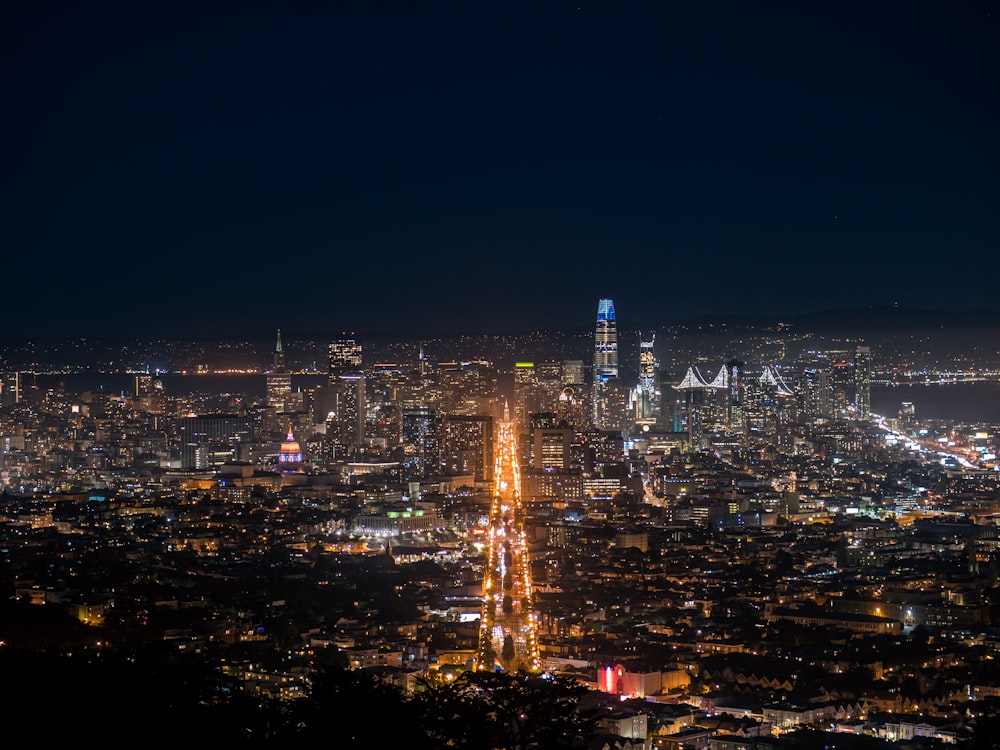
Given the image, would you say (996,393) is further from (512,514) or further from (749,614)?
(749,614)

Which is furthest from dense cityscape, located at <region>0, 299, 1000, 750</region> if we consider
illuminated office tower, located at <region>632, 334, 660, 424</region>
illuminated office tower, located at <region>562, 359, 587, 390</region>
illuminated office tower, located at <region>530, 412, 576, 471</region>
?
illuminated office tower, located at <region>562, 359, 587, 390</region>

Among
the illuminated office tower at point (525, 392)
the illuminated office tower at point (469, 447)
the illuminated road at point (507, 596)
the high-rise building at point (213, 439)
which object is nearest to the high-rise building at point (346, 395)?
the high-rise building at point (213, 439)

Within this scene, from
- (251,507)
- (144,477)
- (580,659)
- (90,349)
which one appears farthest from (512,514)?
(90,349)

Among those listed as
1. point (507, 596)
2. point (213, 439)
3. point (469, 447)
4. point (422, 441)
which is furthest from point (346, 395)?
point (507, 596)

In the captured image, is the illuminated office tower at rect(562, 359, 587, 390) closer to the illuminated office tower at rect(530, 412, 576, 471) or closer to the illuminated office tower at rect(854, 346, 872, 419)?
the illuminated office tower at rect(854, 346, 872, 419)

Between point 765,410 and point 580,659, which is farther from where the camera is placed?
point 765,410
